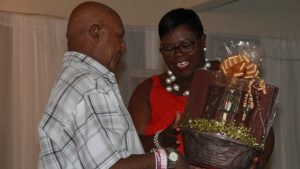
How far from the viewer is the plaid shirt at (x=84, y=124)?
1584 mm

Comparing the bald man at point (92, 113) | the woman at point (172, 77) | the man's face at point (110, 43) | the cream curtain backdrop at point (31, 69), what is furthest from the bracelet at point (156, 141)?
the cream curtain backdrop at point (31, 69)

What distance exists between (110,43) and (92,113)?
27 centimetres

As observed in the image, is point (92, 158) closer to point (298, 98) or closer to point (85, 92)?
point (85, 92)

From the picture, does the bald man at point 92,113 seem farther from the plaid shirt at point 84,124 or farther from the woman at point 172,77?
the woman at point 172,77

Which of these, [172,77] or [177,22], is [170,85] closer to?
[172,77]

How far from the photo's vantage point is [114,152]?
1588 millimetres

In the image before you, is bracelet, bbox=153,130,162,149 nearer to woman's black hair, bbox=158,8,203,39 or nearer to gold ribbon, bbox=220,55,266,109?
gold ribbon, bbox=220,55,266,109

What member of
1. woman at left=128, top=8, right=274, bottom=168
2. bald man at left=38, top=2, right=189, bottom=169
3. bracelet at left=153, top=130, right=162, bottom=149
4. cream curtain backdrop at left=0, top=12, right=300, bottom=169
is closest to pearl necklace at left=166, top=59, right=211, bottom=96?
woman at left=128, top=8, right=274, bottom=168

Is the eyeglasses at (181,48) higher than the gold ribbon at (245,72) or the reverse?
higher

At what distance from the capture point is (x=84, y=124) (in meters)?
1.58

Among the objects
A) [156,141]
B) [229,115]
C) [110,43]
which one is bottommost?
[156,141]

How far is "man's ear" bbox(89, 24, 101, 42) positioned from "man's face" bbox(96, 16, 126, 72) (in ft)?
0.04

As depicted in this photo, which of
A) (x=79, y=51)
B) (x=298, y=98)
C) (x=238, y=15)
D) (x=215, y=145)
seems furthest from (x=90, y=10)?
(x=298, y=98)

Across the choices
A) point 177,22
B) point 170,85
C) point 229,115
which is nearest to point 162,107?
point 170,85
